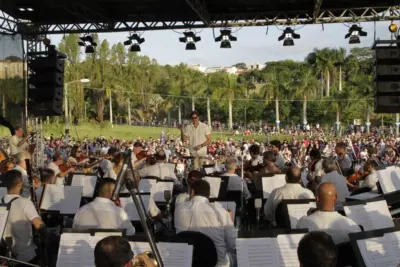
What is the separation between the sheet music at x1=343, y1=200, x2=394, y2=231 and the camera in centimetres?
533

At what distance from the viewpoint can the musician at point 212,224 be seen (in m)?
5.35

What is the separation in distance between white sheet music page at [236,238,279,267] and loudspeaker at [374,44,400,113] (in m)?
10.9

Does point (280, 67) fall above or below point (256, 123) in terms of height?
above

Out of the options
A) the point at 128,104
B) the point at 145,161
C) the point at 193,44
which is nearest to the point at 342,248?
the point at 145,161

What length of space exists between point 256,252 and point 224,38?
13122 millimetres

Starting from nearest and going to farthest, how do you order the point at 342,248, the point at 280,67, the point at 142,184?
the point at 342,248 → the point at 142,184 → the point at 280,67

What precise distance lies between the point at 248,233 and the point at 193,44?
520 inches

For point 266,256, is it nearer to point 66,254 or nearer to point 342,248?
point 342,248

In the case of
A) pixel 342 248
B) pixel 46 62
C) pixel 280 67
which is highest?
pixel 280 67

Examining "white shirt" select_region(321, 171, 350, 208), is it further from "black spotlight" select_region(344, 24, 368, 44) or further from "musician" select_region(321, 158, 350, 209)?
"black spotlight" select_region(344, 24, 368, 44)

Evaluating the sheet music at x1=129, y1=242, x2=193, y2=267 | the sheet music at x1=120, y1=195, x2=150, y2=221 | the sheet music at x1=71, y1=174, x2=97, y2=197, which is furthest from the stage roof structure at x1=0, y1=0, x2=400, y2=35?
the sheet music at x1=129, y1=242, x2=193, y2=267

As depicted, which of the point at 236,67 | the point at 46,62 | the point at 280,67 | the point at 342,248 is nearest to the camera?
the point at 342,248

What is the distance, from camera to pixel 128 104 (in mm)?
76688

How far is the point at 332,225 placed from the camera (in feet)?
16.2
